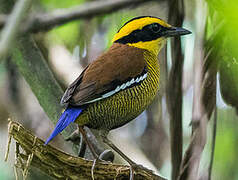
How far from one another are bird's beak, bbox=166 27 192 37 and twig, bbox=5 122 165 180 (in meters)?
1.09

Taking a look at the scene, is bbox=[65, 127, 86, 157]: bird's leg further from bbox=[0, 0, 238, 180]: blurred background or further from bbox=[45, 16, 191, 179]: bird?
bbox=[0, 0, 238, 180]: blurred background

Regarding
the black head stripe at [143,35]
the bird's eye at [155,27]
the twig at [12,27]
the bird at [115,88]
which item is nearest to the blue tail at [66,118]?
the bird at [115,88]

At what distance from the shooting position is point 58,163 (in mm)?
2713

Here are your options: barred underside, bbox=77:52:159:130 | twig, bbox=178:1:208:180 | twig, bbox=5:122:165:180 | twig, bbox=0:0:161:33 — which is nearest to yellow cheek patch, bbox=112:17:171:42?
barred underside, bbox=77:52:159:130

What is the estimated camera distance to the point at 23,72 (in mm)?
3652

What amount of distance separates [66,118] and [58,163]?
322 mm

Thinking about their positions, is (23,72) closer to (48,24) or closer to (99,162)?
(99,162)

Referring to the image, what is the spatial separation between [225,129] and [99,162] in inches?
55.8

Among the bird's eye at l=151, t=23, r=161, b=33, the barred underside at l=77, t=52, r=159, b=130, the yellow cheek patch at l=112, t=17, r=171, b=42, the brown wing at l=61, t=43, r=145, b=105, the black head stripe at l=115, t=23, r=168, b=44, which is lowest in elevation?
the barred underside at l=77, t=52, r=159, b=130

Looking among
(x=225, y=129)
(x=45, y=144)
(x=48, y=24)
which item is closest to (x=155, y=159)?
(x=225, y=129)

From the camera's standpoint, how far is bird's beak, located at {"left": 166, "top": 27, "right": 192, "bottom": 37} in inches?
132

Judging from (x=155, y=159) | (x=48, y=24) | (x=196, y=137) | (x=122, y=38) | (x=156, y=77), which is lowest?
(x=155, y=159)

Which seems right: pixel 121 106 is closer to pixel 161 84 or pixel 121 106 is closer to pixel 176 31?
pixel 176 31

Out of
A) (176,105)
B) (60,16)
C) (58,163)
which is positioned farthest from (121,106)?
(60,16)
